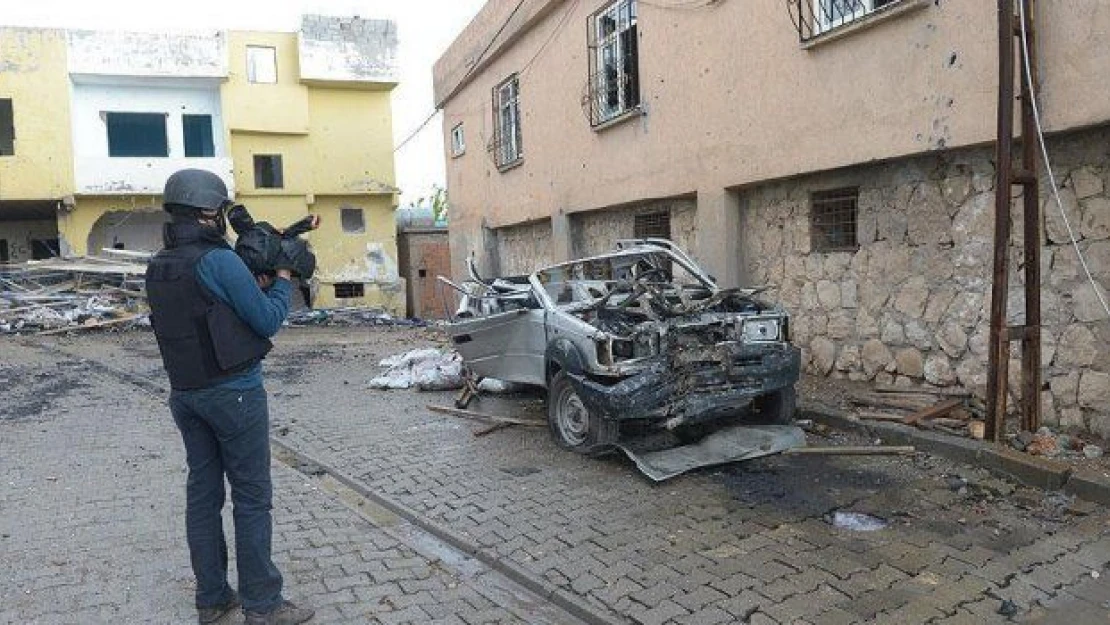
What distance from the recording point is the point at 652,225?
412 inches

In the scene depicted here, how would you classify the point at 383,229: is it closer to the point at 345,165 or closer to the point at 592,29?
the point at 345,165

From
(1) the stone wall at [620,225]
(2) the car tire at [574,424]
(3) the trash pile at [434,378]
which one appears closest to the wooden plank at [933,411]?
(2) the car tire at [574,424]

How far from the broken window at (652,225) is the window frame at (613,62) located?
4.49ft

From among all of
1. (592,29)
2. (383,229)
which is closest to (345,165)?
(383,229)

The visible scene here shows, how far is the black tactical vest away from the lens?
3205 millimetres

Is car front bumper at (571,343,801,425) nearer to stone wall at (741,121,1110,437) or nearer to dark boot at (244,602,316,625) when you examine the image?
stone wall at (741,121,1110,437)

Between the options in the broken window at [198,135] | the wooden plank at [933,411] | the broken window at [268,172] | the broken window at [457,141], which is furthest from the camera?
the broken window at [268,172]

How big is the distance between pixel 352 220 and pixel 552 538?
24.9 m

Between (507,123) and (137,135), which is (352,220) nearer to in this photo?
(137,135)

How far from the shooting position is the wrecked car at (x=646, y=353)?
5.49 meters

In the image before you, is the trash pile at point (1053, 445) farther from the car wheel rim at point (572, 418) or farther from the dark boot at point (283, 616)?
the dark boot at point (283, 616)

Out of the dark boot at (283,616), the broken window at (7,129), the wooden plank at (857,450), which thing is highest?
the broken window at (7,129)

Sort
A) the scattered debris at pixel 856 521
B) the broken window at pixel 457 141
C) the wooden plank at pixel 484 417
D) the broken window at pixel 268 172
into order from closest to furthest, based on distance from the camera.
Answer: the scattered debris at pixel 856 521 → the wooden plank at pixel 484 417 → the broken window at pixel 457 141 → the broken window at pixel 268 172

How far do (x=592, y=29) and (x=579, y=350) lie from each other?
6.77m
